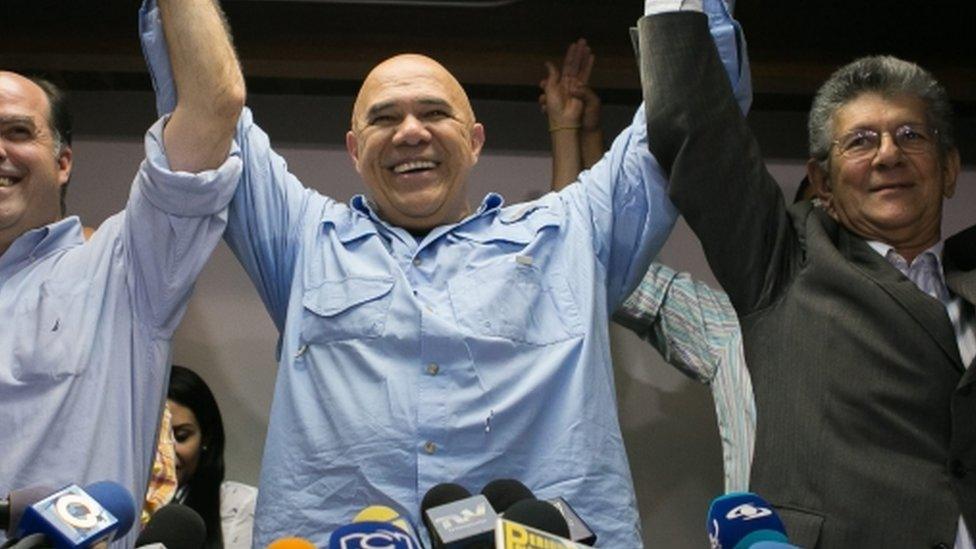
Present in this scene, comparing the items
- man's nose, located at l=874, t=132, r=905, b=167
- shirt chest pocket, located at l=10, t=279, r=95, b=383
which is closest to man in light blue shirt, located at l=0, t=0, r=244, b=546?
shirt chest pocket, located at l=10, t=279, r=95, b=383

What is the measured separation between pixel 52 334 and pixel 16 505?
69 cm

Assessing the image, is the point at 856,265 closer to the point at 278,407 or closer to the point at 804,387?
the point at 804,387

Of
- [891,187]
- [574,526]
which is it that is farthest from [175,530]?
[891,187]

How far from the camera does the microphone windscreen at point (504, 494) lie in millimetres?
1756

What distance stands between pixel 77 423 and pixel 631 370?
5.07 feet

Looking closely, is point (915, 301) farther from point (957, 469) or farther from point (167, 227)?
point (167, 227)

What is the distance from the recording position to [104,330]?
2.32m

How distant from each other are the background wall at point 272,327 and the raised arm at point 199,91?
123 cm

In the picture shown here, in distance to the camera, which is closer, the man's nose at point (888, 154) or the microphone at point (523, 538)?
the microphone at point (523, 538)

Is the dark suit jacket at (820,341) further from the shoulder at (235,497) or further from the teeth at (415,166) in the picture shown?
the shoulder at (235,497)

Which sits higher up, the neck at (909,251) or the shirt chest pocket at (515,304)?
the neck at (909,251)

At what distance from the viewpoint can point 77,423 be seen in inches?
88.4

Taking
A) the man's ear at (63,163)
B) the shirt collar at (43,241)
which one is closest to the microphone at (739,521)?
the shirt collar at (43,241)

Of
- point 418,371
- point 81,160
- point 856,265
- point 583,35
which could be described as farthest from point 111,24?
point 856,265
